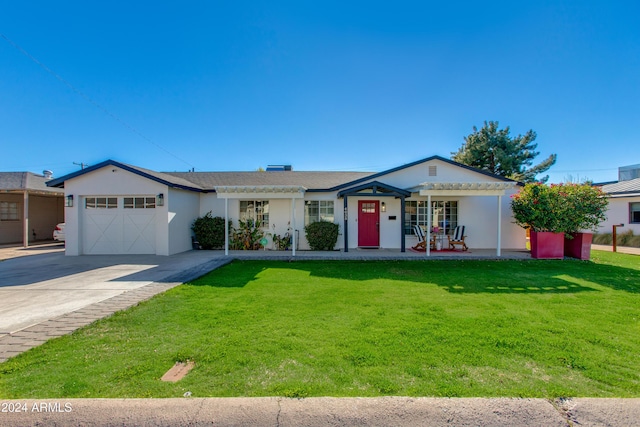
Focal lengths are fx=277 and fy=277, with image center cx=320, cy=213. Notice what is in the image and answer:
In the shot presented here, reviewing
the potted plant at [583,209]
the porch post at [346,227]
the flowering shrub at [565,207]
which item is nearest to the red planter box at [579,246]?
the potted plant at [583,209]

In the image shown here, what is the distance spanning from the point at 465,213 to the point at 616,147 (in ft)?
68.8

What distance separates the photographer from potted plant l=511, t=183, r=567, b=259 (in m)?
9.97

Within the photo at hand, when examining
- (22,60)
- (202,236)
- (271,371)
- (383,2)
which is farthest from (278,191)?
(22,60)

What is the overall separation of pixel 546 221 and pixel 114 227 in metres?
16.6

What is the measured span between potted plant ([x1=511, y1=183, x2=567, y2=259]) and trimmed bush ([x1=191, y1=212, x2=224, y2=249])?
1236 centimetres

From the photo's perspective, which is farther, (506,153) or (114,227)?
(506,153)

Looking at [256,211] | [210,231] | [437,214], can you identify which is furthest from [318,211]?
[437,214]

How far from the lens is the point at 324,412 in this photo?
217cm

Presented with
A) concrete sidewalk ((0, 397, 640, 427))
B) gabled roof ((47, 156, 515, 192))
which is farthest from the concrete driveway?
gabled roof ((47, 156, 515, 192))

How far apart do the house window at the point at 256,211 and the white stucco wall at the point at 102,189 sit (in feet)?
10.7

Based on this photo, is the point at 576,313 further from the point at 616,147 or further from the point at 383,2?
the point at 616,147

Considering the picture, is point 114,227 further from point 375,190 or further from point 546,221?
point 546,221

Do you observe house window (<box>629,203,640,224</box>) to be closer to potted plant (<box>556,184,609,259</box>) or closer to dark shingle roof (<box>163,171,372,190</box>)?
potted plant (<box>556,184,609,259</box>)

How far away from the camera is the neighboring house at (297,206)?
1084 cm
